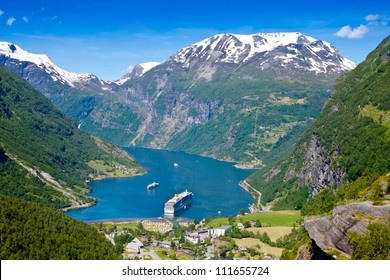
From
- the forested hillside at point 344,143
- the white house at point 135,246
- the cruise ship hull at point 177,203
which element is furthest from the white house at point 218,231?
the cruise ship hull at point 177,203

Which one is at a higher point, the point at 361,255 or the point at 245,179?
the point at 245,179

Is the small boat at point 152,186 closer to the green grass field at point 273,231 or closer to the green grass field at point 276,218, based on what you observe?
the green grass field at point 276,218

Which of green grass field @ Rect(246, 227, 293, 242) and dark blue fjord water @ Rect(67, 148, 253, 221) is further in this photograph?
dark blue fjord water @ Rect(67, 148, 253, 221)

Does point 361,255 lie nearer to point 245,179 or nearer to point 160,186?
point 160,186

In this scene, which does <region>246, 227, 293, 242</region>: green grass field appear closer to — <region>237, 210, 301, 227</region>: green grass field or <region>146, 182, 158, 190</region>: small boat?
<region>237, 210, 301, 227</region>: green grass field

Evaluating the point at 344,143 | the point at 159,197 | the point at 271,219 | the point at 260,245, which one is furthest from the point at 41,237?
the point at 159,197

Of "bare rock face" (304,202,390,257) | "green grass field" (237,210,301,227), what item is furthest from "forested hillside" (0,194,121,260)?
"green grass field" (237,210,301,227)

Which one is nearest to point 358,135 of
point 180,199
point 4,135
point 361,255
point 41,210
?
point 180,199
